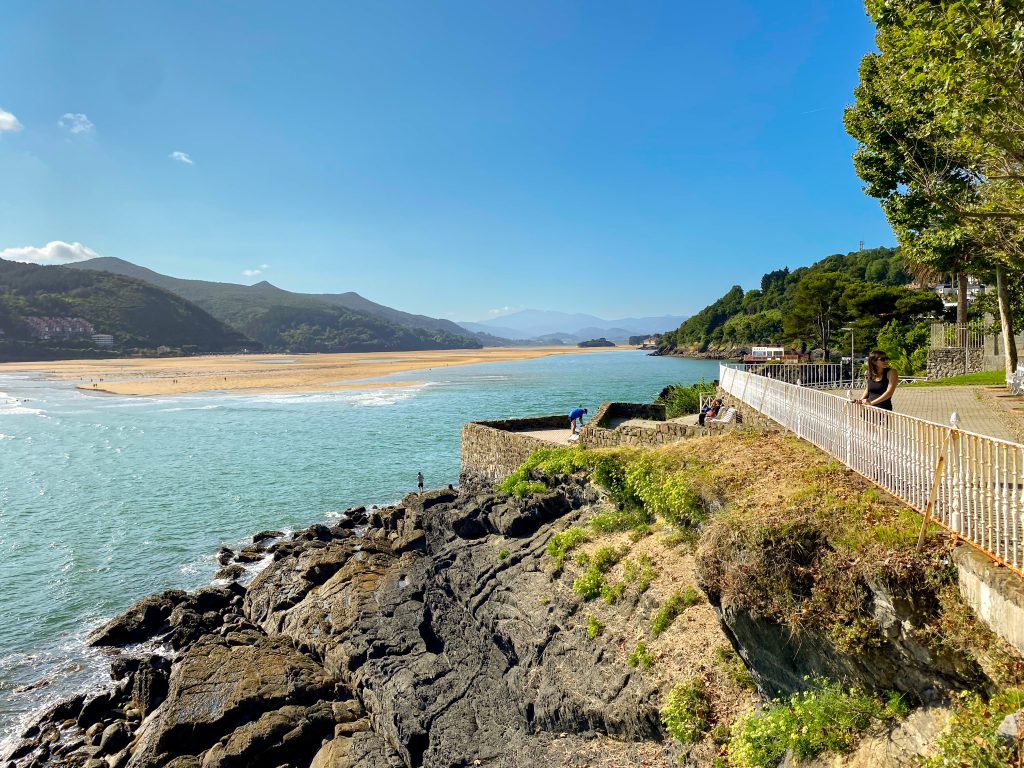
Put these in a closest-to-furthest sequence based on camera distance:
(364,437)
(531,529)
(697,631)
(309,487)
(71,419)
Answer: (697,631)
(531,529)
(309,487)
(364,437)
(71,419)

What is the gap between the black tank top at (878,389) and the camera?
8.87 meters

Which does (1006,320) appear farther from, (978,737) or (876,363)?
(978,737)

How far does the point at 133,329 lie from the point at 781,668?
193685 mm

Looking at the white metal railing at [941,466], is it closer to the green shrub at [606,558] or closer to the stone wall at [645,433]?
the green shrub at [606,558]

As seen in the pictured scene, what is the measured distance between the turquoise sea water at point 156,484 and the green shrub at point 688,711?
14033 millimetres

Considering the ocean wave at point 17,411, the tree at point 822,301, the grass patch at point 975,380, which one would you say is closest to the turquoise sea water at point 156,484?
the ocean wave at point 17,411

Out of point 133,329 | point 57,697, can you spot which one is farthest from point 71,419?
point 133,329

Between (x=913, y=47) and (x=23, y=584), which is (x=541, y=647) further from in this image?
(x=23, y=584)

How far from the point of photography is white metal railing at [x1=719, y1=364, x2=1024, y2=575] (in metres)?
5.11

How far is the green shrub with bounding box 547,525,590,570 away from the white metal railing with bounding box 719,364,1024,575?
17.3ft

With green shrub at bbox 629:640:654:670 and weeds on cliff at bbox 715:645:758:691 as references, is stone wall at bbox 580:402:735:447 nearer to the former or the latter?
green shrub at bbox 629:640:654:670

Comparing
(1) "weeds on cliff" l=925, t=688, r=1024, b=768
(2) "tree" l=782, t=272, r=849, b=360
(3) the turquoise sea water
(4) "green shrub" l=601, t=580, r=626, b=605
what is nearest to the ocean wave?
(3) the turquoise sea water

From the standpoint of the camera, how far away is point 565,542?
12.9 metres

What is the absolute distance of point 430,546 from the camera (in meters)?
17.0
